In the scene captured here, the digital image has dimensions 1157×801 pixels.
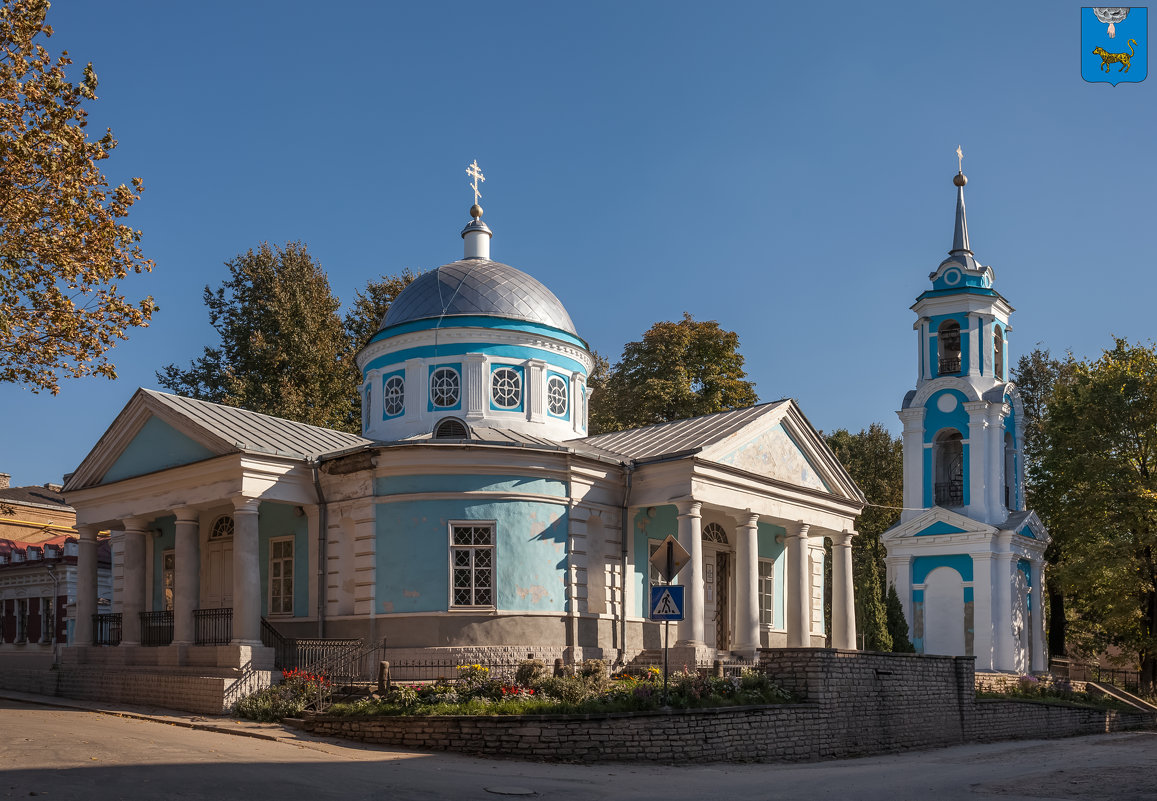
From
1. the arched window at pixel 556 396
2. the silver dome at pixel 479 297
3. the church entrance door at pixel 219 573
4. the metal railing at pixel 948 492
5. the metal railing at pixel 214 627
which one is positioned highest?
the silver dome at pixel 479 297

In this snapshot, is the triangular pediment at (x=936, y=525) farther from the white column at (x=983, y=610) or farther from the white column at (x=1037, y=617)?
the white column at (x=1037, y=617)

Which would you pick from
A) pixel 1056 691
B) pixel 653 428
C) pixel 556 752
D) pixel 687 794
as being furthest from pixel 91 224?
pixel 1056 691

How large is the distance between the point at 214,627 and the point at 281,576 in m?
1.59

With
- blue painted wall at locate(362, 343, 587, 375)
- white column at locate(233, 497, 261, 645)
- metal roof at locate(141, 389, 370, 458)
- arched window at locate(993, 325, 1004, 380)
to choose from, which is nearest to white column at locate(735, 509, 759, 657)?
blue painted wall at locate(362, 343, 587, 375)

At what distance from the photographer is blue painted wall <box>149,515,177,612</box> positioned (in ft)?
85.2

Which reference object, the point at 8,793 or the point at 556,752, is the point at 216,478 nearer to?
the point at 556,752

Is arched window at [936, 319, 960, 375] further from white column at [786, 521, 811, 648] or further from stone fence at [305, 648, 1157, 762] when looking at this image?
white column at [786, 521, 811, 648]

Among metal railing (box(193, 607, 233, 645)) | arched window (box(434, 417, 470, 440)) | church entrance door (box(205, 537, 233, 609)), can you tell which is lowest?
metal railing (box(193, 607, 233, 645))

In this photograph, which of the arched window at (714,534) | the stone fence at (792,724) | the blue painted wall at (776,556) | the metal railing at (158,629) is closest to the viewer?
the stone fence at (792,724)

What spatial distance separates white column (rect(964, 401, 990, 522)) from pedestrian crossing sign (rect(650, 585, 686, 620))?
83.4ft

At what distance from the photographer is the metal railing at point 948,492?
38562mm

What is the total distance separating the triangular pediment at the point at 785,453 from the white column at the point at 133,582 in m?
11.9

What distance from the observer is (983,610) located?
36750mm

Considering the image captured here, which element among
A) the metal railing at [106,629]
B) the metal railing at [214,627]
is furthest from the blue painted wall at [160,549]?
the metal railing at [214,627]
